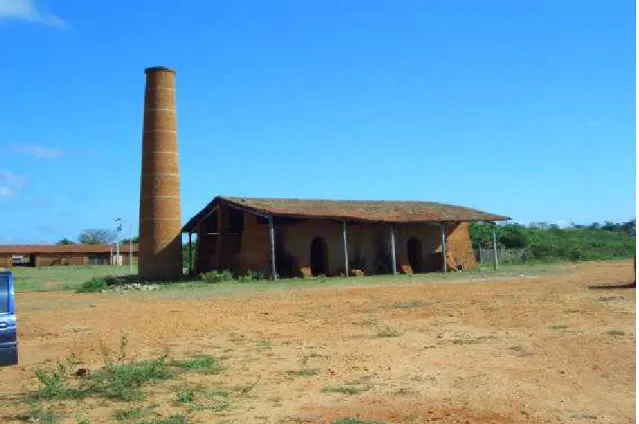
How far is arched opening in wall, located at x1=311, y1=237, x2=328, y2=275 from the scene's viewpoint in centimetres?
3566

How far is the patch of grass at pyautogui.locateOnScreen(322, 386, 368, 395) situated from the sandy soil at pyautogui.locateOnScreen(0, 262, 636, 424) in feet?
0.31

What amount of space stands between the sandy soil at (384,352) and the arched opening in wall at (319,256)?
618 inches

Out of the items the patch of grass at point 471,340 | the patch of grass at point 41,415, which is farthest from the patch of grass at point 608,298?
the patch of grass at point 41,415

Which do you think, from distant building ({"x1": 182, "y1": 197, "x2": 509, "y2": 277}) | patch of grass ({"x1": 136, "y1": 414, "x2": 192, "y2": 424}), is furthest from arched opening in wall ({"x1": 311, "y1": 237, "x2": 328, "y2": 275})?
patch of grass ({"x1": 136, "y1": 414, "x2": 192, "y2": 424})

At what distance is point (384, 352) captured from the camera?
33.8 feet

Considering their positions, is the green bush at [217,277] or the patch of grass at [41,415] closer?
the patch of grass at [41,415]

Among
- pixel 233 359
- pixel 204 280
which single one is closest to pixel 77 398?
pixel 233 359

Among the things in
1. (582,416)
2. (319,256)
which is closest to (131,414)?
(582,416)

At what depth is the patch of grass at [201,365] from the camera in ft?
30.2

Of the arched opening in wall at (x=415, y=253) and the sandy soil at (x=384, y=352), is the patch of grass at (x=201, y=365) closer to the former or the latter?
the sandy soil at (x=384, y=352)

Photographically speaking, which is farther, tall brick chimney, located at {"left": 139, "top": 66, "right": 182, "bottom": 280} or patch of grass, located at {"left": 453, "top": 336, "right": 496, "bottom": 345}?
tall brick chimney, located at {"left": 139, "top": 66, "right": 182, "bottom": 280}

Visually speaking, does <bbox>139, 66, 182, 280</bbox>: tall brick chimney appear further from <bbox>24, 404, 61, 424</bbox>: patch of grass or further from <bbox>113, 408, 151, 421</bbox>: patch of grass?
<bbox>113, 408, 151, 421</bbox>: patch of grass

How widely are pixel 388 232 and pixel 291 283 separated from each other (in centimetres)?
965

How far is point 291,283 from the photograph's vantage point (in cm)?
2948
